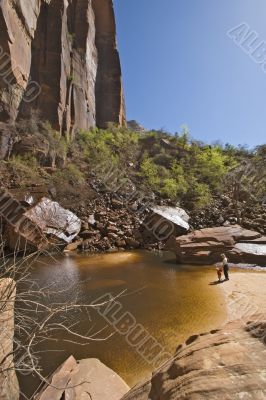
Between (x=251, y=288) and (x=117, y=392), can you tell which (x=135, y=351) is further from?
(x=251, y=288)

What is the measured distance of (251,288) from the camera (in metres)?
10.1

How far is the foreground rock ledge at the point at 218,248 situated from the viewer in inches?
575

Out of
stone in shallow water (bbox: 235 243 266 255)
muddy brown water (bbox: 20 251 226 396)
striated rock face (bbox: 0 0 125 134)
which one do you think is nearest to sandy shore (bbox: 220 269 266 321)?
muddy brown water (bbox: 20 251 226 396)

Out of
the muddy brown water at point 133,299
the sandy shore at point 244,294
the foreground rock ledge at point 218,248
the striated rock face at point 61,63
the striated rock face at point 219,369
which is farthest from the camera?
the striated rock face at point 61,63

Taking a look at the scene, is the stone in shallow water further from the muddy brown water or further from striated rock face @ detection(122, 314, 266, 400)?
striated rock face @ detection(122, 314, 266, 400)

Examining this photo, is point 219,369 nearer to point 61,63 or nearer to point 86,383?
point 86,383

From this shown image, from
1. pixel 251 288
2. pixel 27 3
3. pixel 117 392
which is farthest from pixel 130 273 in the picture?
pixel 27 3

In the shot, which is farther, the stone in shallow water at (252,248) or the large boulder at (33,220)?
the large boulder at (33,220)

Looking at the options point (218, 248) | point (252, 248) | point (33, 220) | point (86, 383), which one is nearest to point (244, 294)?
point (218, 248)

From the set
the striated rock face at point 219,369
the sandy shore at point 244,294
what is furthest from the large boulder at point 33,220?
the striated rock face at point 219,369

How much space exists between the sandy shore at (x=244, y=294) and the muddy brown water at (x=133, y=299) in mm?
306

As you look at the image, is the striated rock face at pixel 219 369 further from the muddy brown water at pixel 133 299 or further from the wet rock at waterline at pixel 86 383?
the wet rock at waterline at pixel 86 383

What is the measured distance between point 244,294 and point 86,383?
21.2ft

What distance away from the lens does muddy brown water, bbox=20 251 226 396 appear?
6008 millimetres
